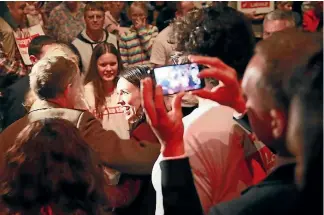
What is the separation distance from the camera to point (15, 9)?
177 centimetres

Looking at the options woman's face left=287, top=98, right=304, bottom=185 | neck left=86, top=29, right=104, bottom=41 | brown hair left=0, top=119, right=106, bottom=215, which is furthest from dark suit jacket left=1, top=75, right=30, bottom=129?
woman's face left=287, top=98, right=304, bottom=185

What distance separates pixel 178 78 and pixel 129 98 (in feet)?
1.19

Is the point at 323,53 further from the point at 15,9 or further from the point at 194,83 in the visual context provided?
the point at 15,9

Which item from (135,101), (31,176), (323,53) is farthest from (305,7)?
(31,176)

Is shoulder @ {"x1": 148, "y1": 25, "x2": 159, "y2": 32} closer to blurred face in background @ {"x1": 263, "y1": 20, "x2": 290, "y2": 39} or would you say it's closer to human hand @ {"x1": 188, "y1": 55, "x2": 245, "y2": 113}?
blurred face in background @ {"x1": 263, "y1": 20, "x2": 290, "y2": 39}

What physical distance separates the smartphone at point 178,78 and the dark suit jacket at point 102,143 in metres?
0.31

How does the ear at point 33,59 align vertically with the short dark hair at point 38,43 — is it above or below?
below

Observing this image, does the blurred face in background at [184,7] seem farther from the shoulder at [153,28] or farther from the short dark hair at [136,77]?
the short dark hair at [136,77]

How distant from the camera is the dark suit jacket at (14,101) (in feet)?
5.25

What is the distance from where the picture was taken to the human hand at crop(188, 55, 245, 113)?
3.00 ft

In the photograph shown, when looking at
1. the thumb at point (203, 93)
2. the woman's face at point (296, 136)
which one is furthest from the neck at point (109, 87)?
the woman's face at point (296, 136)

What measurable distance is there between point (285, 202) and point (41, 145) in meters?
0.47

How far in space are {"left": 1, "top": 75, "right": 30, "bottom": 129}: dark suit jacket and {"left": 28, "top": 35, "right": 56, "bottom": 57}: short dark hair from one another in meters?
0.09

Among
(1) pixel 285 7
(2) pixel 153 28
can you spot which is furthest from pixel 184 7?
(1) pixel 285 7
